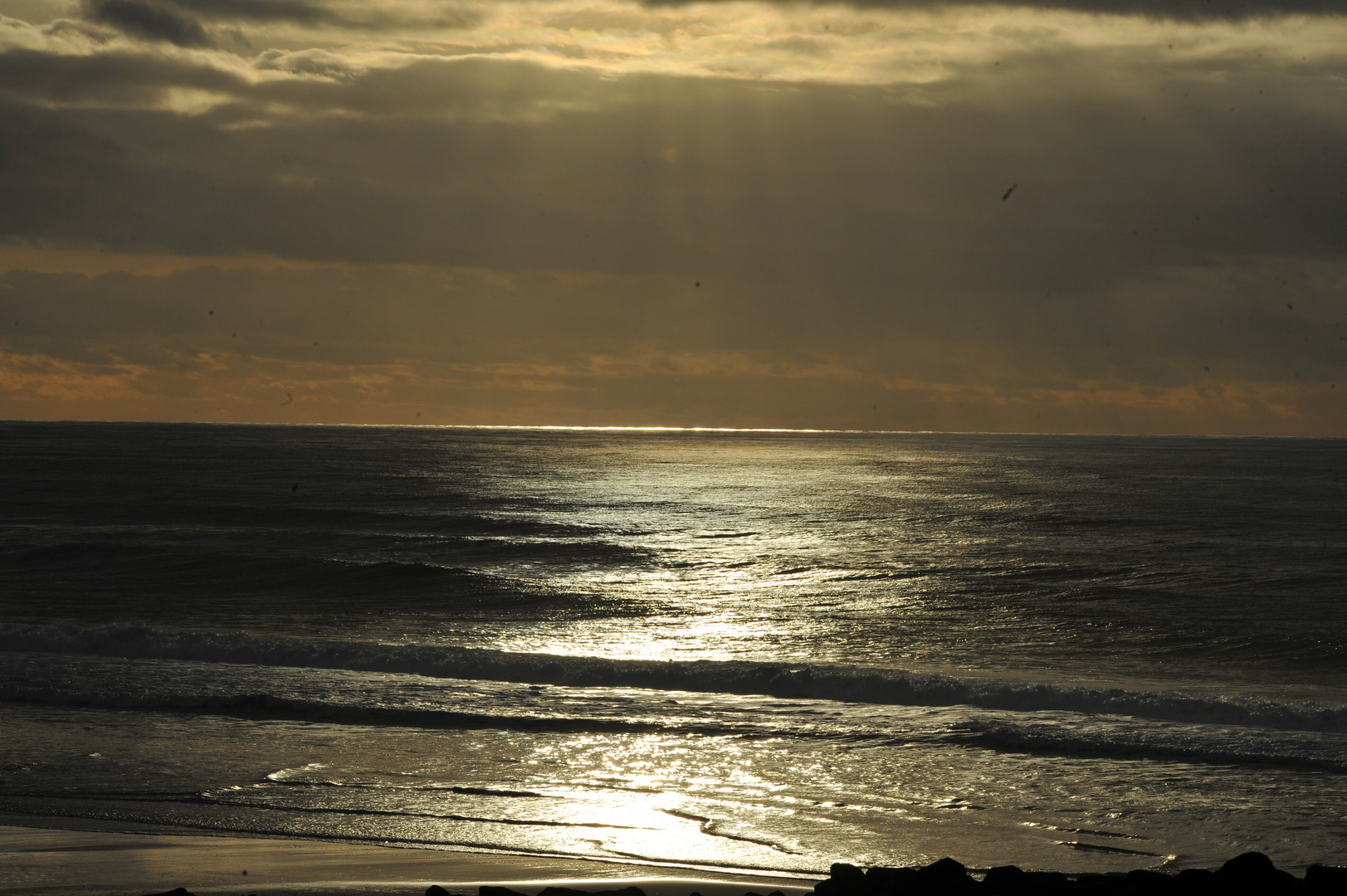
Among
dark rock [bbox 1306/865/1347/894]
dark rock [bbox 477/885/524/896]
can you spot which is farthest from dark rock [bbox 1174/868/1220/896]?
dark rock [bbox 477/885/524/896]

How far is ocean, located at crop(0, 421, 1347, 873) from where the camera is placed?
9.66 m

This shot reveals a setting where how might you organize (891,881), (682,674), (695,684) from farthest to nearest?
1. (682,674)
2. (695,684)
3. (891,881)

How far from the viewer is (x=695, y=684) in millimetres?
16938

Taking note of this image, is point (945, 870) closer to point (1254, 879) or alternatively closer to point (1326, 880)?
point (1254, 879)

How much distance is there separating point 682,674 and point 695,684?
0.39 meters

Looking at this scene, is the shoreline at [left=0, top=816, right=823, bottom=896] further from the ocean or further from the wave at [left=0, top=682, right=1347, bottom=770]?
the wave at [left=0, top=682, right=1347, bottom=770]

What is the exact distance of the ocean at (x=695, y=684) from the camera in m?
9.66

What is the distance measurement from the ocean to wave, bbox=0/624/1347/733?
76 millimetres

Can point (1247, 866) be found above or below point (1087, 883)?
above

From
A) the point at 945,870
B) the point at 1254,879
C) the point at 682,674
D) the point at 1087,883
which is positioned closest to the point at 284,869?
the point at 945,870

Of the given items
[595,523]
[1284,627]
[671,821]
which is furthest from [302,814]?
[595,523]

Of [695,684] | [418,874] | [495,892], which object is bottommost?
[695,684]

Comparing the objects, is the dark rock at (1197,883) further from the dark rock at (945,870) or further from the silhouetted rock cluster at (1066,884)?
the dark rock at (945,870)

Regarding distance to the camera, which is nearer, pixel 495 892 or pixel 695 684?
pixel 495 892
